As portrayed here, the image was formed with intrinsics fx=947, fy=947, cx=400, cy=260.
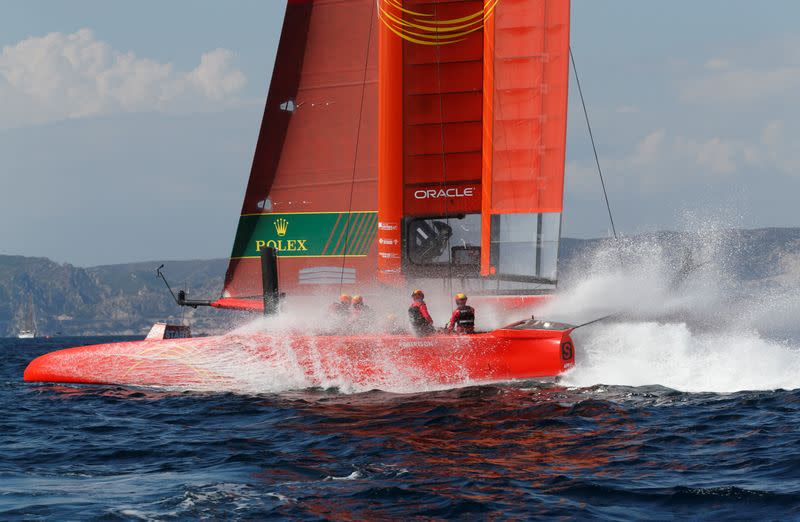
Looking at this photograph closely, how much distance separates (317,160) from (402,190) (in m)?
2.02

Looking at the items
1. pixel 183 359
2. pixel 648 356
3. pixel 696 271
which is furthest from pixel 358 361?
pixel 696 271

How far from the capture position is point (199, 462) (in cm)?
934

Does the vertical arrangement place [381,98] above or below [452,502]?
above

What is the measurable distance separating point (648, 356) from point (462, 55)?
20.1ft

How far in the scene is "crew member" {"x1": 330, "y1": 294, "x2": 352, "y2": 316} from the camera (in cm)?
1533

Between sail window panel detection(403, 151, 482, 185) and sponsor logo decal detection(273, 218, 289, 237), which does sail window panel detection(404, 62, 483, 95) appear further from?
sponsor logo decal detection(273, 218, 289, 237)

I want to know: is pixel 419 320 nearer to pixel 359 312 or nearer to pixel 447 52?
pixel 359 312

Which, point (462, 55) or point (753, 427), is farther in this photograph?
point (462, 55)

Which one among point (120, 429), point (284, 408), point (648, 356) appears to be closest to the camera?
point (120, 429)

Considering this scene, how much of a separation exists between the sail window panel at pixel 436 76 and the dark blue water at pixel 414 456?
564 centimetres

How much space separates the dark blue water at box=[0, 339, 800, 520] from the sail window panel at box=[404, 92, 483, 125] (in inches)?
204

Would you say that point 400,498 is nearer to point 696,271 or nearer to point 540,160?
point 540,160

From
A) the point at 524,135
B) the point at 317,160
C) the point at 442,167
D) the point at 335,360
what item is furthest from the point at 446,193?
the point at 335,360

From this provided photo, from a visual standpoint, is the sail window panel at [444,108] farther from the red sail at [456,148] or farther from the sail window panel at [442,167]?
the sail window panel at [442,167]
